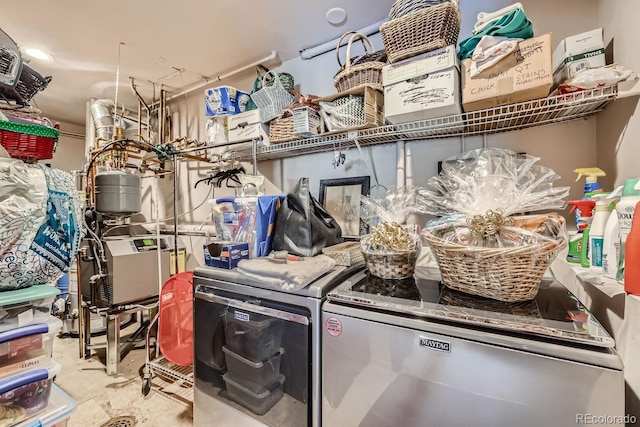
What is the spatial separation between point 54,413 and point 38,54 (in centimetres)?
256

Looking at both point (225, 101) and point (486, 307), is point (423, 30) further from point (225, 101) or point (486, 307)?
point (225, 101)

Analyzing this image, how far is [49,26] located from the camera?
181 centimetres

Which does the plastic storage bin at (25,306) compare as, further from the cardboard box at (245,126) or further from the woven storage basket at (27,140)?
the cardboard box at (245,126)

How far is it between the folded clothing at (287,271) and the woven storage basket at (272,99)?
1010mm

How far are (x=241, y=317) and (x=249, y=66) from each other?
2.00 meters

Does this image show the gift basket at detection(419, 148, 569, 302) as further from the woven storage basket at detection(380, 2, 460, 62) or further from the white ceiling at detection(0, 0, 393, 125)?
the white ceiling at detection(0, 0, 393, 125)

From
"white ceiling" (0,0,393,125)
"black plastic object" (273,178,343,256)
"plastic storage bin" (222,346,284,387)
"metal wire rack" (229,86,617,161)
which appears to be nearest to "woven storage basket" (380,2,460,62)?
"metal wire rack" (229,86,617,161)

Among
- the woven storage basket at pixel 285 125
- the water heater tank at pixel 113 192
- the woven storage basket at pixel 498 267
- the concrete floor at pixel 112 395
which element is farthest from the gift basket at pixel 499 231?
the water heater tank at pixel 113 192

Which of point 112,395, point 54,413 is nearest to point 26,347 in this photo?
point 54,413

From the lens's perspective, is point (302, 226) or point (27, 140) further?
point (302, 226)

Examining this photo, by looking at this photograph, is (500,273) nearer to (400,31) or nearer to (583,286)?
(583,286)

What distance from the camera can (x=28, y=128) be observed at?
3.37 ft

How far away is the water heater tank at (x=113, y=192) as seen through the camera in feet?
6.62

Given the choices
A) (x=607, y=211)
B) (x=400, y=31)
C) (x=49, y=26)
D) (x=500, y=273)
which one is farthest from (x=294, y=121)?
(x=49, y=26)
